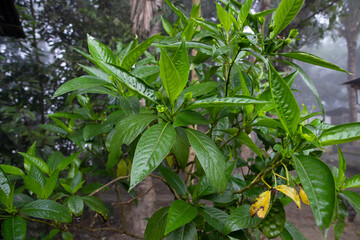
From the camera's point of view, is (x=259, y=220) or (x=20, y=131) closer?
(x=259, y=220)

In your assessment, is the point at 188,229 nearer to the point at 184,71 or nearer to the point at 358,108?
the point at 184,71

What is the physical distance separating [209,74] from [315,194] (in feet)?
1.59

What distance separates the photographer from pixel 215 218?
0.58m

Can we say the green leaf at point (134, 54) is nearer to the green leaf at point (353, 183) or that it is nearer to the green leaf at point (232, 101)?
the green leaf at point (232, 101)

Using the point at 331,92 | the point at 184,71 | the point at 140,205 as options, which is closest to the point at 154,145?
the point at 184,71

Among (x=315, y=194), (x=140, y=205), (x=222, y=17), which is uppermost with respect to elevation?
(x=222, y=17)

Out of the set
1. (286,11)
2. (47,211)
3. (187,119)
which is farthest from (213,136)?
(47,211)

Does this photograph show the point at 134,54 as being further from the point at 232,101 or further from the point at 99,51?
the point at 232,101

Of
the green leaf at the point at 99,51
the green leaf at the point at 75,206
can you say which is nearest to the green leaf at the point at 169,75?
the green leaf at the point at 99,51

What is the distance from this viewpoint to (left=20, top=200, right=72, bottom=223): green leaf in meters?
0.58

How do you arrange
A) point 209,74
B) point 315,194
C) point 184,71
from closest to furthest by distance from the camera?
point 315,194, point 184,71, point 209,74

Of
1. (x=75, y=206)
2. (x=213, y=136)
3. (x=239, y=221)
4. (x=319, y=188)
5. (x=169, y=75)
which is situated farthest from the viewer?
(x=213, y=136)

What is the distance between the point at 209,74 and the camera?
73cm

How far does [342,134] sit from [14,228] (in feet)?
2.49
